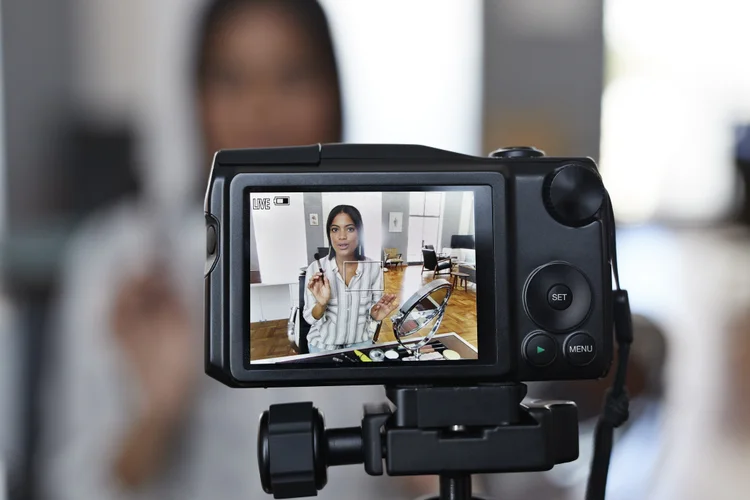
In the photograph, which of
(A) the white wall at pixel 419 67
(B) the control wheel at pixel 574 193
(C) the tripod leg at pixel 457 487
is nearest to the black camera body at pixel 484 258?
(B) the control wheel at pixel 574 193

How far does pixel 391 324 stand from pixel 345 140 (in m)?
0.54

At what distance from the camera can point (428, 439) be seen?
51cm

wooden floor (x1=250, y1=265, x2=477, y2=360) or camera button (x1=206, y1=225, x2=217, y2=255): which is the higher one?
camera button (x1=206, y1=225, x2=217, y2=255)

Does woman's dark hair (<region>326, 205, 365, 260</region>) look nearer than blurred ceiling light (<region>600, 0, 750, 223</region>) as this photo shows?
Yes

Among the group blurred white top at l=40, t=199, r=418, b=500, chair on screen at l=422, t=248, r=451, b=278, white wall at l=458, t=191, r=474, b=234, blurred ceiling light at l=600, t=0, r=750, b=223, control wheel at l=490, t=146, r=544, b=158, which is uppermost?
blurred ceiling light at l=600, t=0, r=750, b=223

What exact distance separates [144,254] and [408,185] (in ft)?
2.09

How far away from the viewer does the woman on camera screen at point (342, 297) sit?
53 cm

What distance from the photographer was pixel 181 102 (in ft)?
3.17

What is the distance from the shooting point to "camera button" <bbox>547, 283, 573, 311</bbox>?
52 cm

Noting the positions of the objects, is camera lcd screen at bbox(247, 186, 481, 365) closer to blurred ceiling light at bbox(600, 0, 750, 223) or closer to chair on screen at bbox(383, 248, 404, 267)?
chair on screen at bbox(383, 248, 404, 267)

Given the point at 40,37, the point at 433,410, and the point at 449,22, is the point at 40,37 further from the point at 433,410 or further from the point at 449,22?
the point at 433,410

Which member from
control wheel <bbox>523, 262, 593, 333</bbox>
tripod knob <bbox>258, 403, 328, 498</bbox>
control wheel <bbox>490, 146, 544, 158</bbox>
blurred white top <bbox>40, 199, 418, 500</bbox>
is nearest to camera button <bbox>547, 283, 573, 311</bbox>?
control wheel <bbox>523, 262, 593, 333</bbox>

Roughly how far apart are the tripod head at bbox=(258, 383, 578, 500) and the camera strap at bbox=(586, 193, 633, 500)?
10cm

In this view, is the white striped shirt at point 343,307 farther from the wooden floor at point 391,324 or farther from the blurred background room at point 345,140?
the blurred background room at point 345,140
